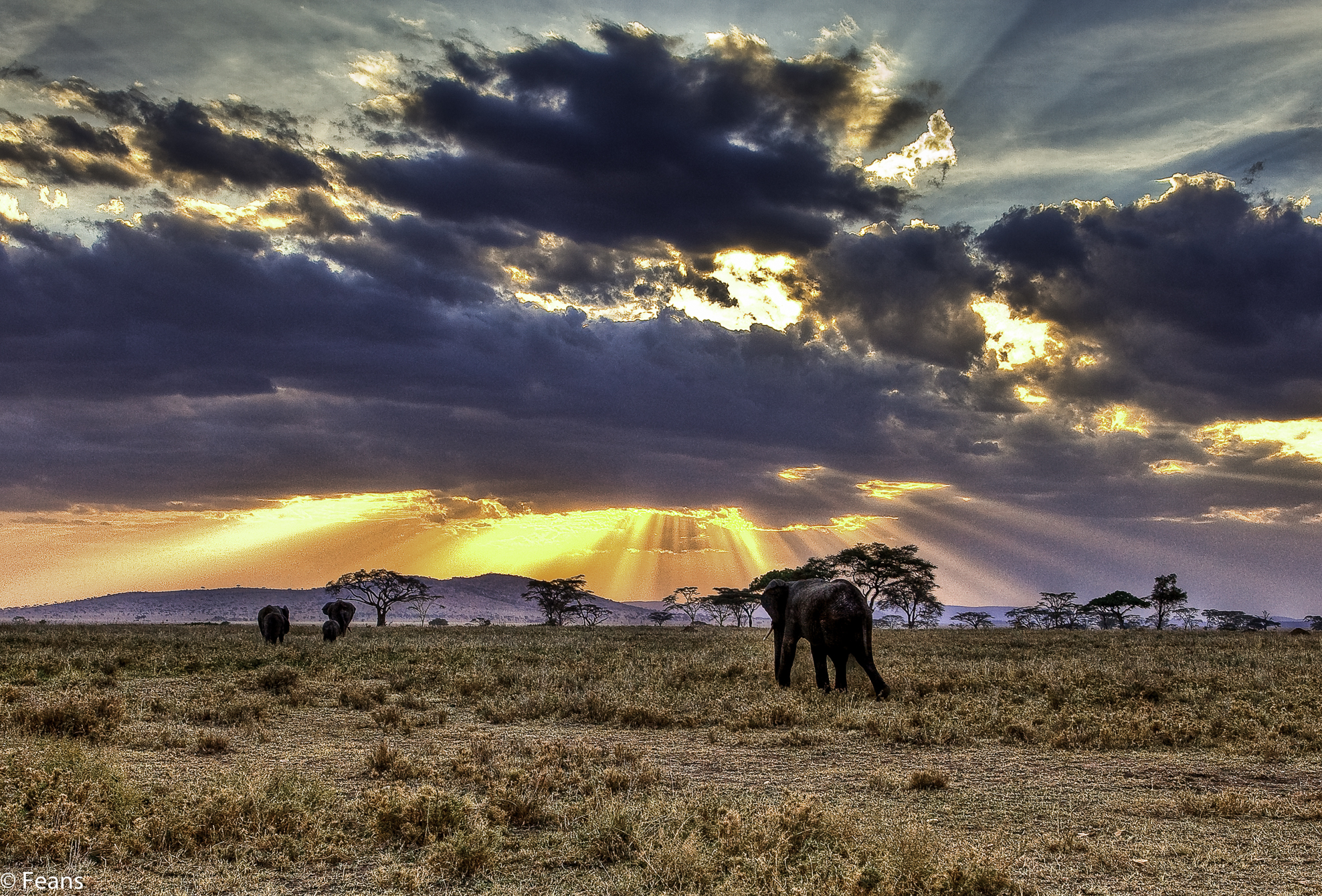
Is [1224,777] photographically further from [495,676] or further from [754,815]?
[495,676]

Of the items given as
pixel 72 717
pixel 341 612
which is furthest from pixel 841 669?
pixel 341 612

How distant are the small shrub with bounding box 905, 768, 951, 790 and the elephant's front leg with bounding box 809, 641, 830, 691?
832cm

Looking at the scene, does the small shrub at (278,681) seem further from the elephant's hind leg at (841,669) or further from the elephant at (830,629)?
the elephant's hind leg at (841,669)

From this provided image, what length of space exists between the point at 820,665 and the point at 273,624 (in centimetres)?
2871

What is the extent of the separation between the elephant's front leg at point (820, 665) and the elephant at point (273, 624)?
2745 centimetres

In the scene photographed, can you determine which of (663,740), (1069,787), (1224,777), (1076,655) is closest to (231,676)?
(663,740)

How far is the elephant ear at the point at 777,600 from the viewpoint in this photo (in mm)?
20812

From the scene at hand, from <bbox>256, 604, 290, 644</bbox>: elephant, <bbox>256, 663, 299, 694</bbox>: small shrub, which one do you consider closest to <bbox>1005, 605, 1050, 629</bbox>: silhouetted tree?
<bbox>256, 604, 290, 644</bbox>: elephant

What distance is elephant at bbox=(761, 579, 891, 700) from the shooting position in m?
17.2

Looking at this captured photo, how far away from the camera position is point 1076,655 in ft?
94.9

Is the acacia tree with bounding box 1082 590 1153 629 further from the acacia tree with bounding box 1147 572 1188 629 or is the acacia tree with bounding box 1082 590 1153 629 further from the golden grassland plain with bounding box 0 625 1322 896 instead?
the golden grassland plain with bounding box 0 625 1322 896

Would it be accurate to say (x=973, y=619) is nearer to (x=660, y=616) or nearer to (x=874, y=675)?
(x=660, y=616)

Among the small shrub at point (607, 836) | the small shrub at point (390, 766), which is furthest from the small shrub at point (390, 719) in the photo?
the small shrub at point (607, 836)

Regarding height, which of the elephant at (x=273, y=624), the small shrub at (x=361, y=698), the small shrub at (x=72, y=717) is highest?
the small shrub at (x=72, y=717)
